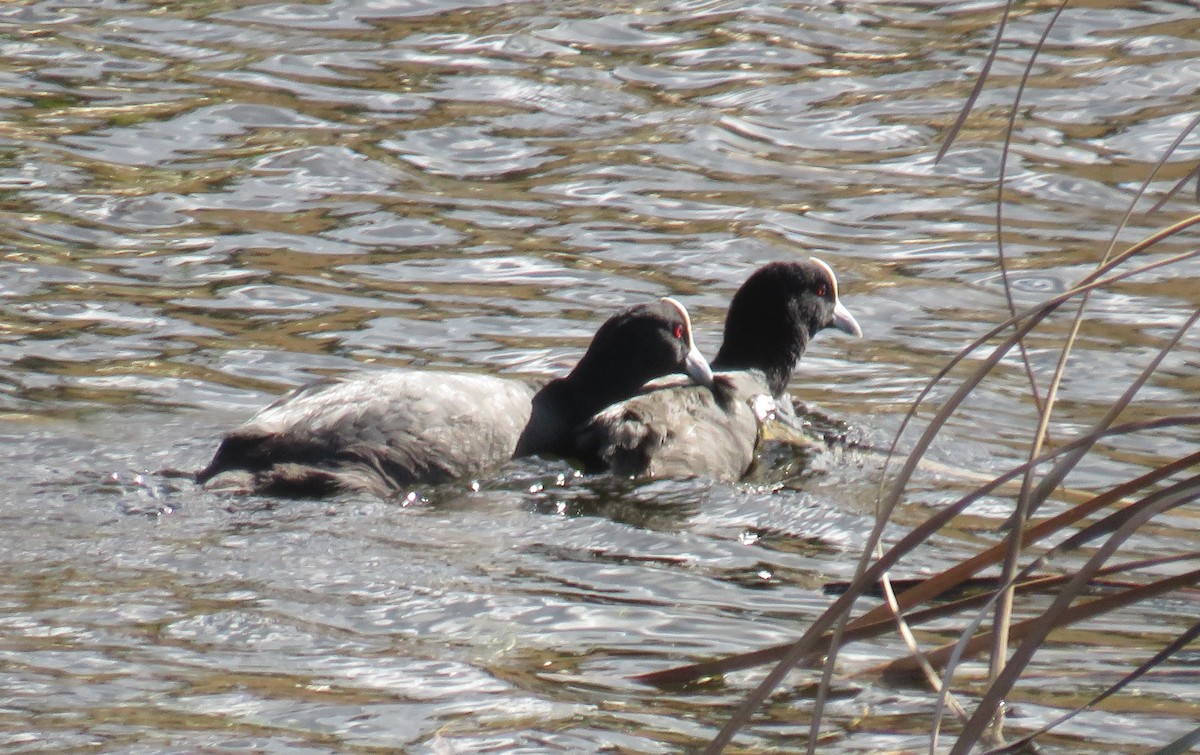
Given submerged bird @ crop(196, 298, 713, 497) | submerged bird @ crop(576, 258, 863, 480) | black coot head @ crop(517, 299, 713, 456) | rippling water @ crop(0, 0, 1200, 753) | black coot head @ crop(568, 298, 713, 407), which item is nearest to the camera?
rippling water @ crop(0, 0, 1200, 753)

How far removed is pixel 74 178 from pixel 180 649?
259 inches

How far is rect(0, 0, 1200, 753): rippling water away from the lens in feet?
13.2

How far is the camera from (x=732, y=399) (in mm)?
7605

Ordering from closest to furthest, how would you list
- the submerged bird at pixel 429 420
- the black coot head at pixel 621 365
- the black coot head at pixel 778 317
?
the submerged bird at pixel 429 420
the black coot head at pixel 621 365
the black coot head at pixel 778 317

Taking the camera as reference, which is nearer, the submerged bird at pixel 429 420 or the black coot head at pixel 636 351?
the submerged bird at pixel 429 420

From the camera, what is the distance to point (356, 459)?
A: 627 cm

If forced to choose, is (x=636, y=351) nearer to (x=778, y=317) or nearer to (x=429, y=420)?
(x=778, y=317)

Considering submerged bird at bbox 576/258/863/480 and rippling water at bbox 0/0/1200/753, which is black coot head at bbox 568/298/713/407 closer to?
submerged bird at bbox 576/258/863/480

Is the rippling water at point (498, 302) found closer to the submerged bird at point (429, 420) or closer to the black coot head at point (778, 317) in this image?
the submerged bird at point (429, 420)

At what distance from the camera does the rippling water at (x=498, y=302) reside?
159 inches

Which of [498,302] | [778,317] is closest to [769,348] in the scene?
[778,317]

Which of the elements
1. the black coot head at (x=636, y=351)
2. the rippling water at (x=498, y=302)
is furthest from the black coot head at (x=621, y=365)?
the rippling water at (x=498, y=302)

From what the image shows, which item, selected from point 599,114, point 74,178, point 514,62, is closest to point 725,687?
point 74,178

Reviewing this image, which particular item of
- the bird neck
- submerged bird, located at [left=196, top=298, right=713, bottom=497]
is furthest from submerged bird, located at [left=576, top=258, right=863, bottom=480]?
submerged bird, located at [left=196, top=298, right=713, bottom=497]
